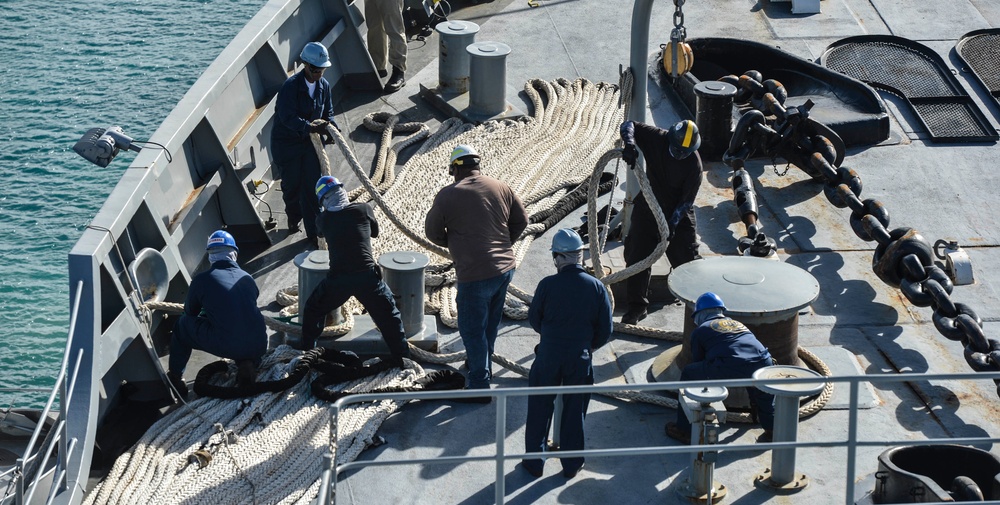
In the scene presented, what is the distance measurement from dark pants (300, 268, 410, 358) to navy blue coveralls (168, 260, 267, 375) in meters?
0.32

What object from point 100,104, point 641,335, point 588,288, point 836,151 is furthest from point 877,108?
point 100,104

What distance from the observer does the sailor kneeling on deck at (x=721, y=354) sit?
19.6 feet

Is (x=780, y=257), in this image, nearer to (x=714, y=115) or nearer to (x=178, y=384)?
(x=714, y=115)

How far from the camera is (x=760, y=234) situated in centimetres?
805

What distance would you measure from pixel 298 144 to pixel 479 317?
2.37 metres

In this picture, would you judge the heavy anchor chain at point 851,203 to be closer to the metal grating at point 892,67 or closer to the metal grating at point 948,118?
the metal grating at point 892,67


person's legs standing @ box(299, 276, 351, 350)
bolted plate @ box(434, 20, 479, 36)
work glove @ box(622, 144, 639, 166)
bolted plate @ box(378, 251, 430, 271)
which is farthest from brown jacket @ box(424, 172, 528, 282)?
bolted plate @ box(434, 20, 479, 36)

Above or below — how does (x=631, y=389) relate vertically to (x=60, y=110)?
above

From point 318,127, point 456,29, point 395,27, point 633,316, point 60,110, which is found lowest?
point 60,110

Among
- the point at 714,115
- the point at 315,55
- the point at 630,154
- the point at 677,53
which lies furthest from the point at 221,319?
the point at 714,115

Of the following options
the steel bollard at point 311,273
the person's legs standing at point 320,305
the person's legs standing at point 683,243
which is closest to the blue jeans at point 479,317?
the person's legs standing at point 320,305

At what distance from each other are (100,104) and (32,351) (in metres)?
7.95

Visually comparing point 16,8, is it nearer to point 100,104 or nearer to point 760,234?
point 100,104

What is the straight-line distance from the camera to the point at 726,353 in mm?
5992
